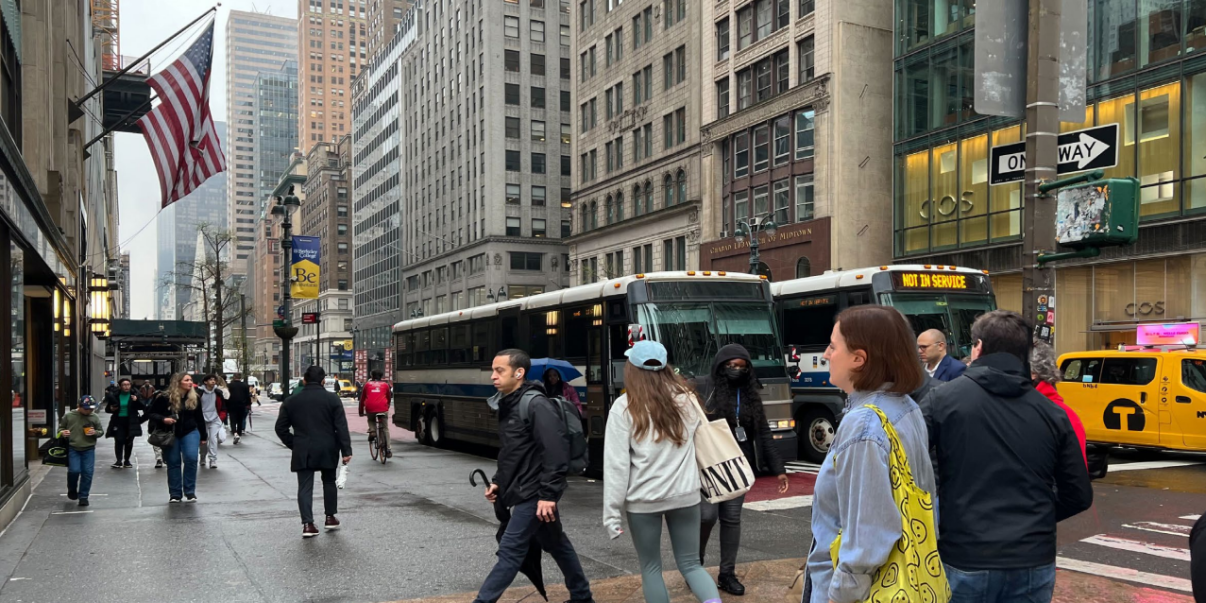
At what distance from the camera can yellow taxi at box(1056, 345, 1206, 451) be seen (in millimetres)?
15852

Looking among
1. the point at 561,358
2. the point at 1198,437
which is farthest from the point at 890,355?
the point at 1198,437

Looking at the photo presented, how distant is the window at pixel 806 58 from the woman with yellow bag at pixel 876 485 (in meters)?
41.0

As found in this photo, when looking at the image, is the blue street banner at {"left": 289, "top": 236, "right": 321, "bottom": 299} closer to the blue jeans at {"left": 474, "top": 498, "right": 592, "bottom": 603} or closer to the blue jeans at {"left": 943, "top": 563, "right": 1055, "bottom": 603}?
the blue jeans at {"left": 474, "top": 498, "right": 592, "bottom": 603}

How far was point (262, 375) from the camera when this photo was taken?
562ft

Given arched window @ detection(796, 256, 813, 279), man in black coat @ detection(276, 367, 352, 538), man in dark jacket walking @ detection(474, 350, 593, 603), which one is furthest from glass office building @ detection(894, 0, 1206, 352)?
man in dark jacket walking @ detection(474, 350, 593, 603)

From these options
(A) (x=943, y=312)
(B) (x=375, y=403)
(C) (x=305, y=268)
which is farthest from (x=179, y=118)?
(A) (x=943, y=312)

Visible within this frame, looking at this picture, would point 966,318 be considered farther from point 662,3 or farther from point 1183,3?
point 662,3

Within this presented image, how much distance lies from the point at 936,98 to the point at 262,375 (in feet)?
506

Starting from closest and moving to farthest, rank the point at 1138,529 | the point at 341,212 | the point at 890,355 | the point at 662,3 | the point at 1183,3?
the point at 890,355 → the point at 1138,529 → the point at 1183,3 → the point at 662,3 → the point at 341,212

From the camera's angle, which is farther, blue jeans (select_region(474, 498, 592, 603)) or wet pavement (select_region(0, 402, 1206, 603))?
wet pavement (select_region(0, 402, 1206, 603))

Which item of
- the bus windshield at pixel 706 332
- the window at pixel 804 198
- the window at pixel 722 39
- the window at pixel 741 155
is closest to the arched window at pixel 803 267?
the window at pixel 804 198

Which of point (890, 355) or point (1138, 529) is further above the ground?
point (890, 355)

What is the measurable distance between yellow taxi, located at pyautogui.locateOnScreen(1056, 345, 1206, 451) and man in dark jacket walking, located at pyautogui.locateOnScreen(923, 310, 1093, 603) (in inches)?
564

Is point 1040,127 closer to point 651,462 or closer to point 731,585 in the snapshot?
point 731,585
